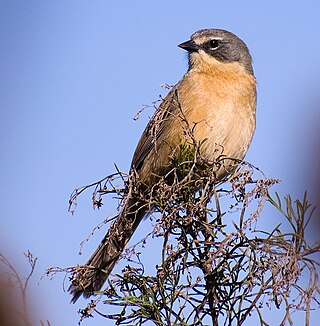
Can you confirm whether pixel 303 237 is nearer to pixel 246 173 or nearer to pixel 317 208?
pixel 317 208

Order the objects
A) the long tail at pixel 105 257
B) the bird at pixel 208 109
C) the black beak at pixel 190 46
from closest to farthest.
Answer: the long tail at pixel 105 257, the bird at pixel 208 109, the black beak at pixel 190 46

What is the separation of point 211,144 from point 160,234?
1914mm

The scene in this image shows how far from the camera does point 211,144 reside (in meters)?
4.09

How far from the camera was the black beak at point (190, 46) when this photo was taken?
16.2ft

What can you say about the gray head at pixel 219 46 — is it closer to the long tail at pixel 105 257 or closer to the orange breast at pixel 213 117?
the orange breast at pixel 213 117

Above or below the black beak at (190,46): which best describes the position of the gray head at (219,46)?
above

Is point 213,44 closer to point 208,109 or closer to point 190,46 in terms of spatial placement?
point 190,46

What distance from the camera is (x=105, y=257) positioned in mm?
3906

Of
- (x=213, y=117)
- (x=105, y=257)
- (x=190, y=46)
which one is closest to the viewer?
(x=105, y=257)

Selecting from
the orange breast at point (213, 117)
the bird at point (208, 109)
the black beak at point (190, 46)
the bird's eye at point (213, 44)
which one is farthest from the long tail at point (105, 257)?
the bird's eye at point (213, 44)

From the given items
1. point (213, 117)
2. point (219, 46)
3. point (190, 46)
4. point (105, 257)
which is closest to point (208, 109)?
point (213, 117)

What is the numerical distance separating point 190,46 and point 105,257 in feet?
6.79

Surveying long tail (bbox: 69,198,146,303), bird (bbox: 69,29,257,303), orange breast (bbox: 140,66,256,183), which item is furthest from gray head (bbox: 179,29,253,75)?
long tail (bbox: 69,198,146,303)

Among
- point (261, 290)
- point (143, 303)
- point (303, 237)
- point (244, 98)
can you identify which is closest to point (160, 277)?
point (143, 303)
